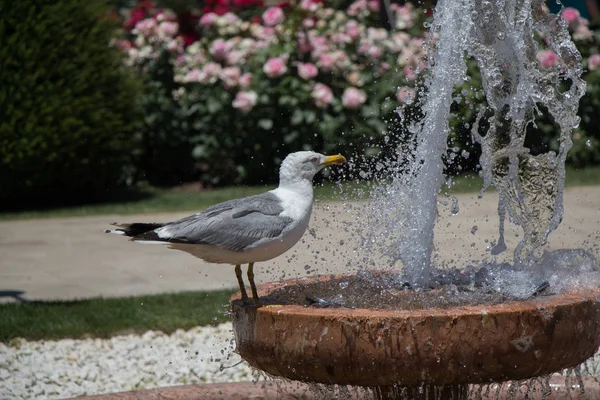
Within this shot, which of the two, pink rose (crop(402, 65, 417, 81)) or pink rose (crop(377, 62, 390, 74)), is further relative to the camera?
pink rose (crop(377, 62, 390, 74))

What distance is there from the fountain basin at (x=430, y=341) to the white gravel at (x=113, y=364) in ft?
5.59

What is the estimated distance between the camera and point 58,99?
28.0 feet

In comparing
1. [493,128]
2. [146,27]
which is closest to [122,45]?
[146,27]

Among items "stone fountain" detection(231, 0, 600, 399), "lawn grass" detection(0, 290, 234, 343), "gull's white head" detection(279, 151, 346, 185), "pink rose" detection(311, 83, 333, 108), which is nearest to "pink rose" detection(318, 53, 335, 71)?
"pink rose" detection(311, 83, 333, 108)

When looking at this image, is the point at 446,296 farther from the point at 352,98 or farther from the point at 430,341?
the point at 352,98

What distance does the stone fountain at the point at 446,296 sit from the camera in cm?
237

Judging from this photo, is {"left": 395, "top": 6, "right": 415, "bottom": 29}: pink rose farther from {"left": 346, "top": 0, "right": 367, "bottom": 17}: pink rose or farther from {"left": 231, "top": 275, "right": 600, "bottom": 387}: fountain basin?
{"left": 231, "top": 275, "right": 600, "bottom": 387}: fountain basin

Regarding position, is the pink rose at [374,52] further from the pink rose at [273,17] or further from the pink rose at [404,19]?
the pink rose at [273,17]

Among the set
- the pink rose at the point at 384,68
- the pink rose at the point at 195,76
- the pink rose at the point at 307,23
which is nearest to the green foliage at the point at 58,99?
the pink rose at the point at 195,76

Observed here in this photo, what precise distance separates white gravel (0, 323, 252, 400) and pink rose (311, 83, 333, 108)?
180 inches

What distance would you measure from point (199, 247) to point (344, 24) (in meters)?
7.79

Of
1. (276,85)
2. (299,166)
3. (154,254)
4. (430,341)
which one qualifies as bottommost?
(154,254)

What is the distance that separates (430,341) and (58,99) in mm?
6786

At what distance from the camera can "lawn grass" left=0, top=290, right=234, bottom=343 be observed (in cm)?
485
